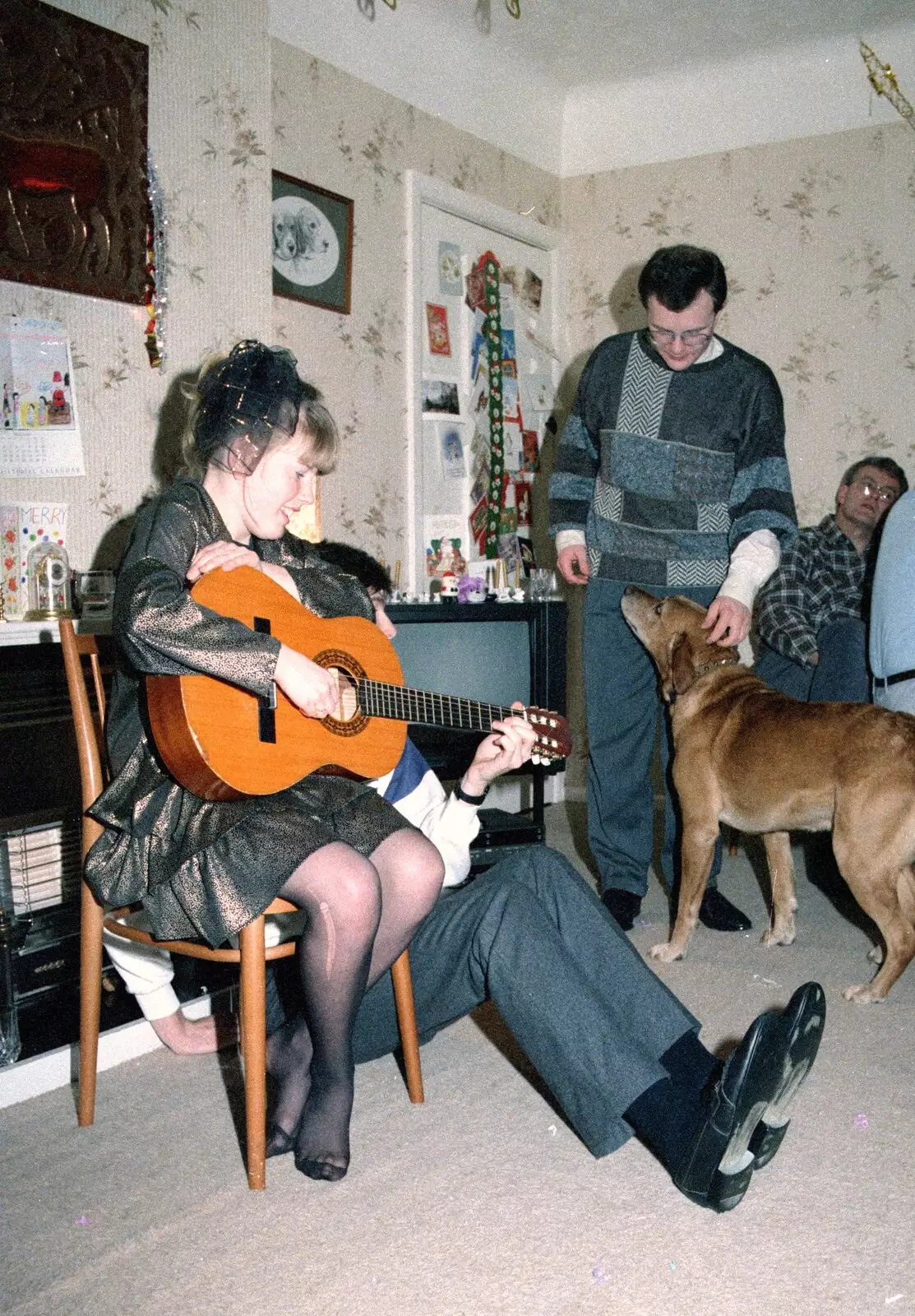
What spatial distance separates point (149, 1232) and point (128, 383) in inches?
64.1

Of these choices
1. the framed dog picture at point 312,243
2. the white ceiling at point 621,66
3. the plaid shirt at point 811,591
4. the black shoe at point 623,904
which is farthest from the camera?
the white ceiling at point 621,66

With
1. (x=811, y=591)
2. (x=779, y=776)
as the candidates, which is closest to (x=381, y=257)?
(x=811, y=591)

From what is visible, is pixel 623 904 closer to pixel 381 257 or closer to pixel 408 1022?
pixel 408 1022

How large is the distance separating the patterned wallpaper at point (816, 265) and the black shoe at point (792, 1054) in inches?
120

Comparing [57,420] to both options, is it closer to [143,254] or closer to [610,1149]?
[143,254]

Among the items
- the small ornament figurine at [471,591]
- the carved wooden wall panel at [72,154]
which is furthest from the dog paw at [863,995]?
the carved wooden wall panel at [72,154]

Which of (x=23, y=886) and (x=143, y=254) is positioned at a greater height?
(x=143, y=254)

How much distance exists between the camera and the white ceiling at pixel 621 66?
12.3 ft

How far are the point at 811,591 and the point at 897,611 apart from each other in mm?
933

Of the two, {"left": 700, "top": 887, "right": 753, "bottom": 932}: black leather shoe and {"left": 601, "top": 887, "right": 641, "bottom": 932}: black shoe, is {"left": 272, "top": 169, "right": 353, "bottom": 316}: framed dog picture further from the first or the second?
{"left": 700, "top": 887, "right": 753, "bottom": 932}: black leather shoe

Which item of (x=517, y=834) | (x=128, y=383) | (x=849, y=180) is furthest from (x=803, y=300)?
(x=128, y=383)

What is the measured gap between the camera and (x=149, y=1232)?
1541 millimetres

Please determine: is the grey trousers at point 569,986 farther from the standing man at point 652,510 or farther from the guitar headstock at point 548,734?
the standing man at point 652,510

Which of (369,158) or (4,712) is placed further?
(369,158)
